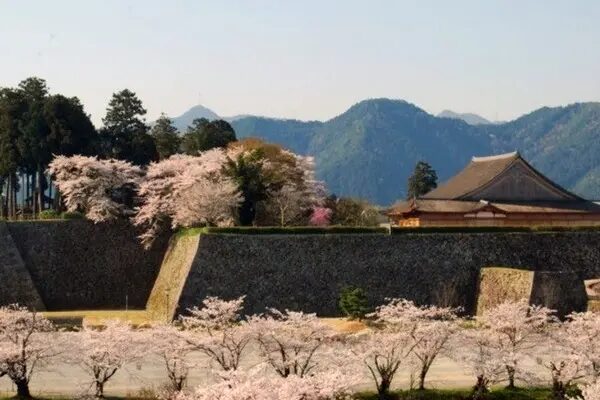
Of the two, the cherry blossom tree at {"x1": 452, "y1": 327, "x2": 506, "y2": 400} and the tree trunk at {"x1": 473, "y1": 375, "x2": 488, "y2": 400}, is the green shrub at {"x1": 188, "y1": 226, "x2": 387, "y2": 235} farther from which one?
the tree trunk at {"x1": 473, "y1": 375, "x2": 488, "y2": 400}

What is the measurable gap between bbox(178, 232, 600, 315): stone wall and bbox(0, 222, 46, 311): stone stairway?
983 cm

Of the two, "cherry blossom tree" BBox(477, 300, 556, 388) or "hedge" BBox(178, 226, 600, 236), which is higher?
"hedge" BBox(178, 226, 600, 236)

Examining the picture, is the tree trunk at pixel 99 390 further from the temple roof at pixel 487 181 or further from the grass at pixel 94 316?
the temple roof at pixel 487 181

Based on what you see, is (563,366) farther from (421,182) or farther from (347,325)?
(421,182)

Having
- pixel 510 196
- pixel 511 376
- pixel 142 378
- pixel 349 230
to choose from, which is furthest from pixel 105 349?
pixel 510 196

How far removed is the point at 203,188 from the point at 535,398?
75.2 feet

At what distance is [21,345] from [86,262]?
72.1 feet

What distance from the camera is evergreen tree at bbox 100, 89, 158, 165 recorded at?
57094 millimetres

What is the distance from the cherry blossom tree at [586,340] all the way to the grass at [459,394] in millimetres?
1409

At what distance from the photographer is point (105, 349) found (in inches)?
961

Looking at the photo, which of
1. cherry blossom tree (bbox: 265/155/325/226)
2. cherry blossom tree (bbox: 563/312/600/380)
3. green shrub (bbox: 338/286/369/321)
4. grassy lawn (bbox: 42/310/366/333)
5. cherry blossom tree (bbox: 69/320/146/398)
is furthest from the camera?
cherry blossom tree (bbox: 265/155/325/226)

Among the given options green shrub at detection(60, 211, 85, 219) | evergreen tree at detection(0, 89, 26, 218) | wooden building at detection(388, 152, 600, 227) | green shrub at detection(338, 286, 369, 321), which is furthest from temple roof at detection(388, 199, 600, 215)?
evergreen tree at detection(0, 89, 26, 218)

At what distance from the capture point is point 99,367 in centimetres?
2461

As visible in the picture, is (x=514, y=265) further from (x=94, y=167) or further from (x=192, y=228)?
(x=94, y=167)
